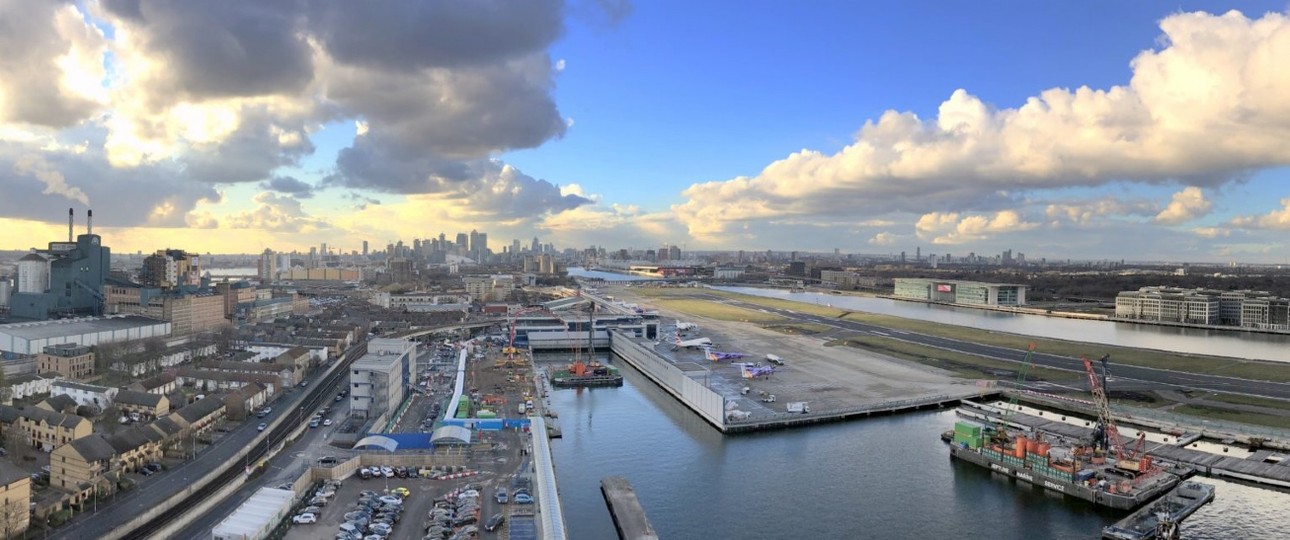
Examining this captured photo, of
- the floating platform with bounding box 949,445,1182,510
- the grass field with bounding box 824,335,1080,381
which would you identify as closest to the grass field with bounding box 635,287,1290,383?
the grass field with bounding box 824,335,1080,381

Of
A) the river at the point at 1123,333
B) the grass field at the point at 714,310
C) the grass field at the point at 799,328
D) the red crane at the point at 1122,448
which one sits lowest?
the red crane at the point at 1122,448

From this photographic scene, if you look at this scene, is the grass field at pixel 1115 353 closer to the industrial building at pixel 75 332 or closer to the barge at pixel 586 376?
the barge at pixel 586 376

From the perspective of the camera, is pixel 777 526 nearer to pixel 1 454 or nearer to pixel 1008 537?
pixel 1008 537

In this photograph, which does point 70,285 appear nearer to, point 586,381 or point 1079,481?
point 586,381

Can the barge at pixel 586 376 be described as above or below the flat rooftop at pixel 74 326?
below

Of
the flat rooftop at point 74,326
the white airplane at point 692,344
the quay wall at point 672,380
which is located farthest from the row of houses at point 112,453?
the white airplane at point 692,344
